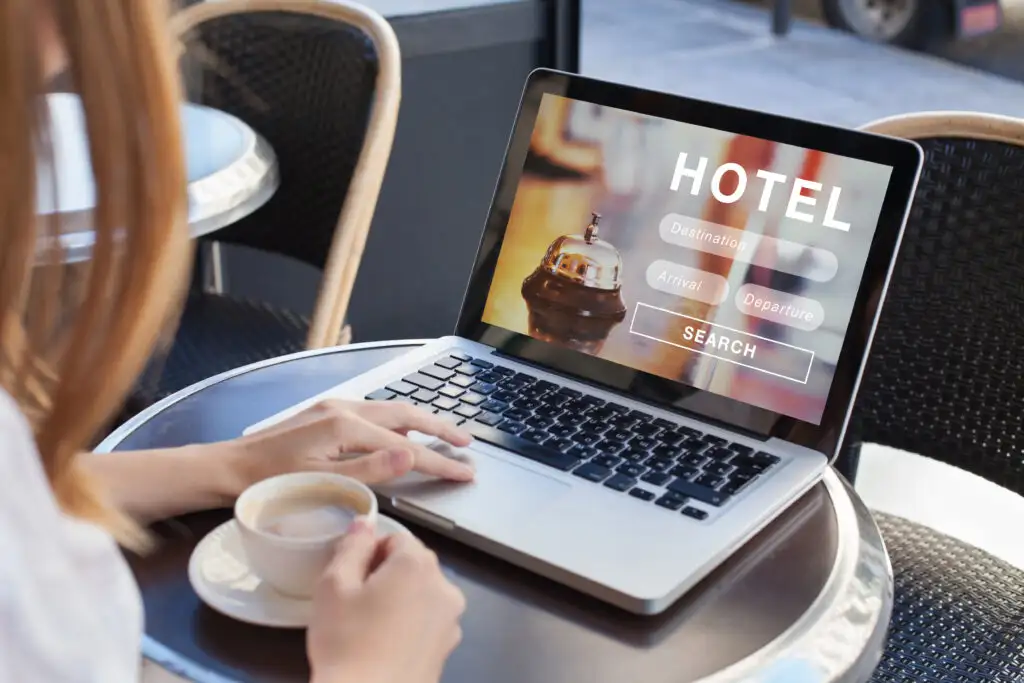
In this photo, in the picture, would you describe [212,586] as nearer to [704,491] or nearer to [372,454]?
[372,454]

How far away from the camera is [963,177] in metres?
1.13

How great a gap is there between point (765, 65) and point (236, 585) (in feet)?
9.34

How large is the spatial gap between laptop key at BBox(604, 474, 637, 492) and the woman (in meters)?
0.10

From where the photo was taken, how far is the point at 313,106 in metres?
1.62

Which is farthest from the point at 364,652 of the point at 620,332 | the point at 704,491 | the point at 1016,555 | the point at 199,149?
the point at 1016,555

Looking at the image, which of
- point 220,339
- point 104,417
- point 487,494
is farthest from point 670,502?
point 220,339

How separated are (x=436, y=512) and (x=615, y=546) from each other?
13 cm

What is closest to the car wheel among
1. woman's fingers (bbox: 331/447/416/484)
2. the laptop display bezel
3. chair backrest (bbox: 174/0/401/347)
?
chair backrest (bbox: 174/0/401/347)

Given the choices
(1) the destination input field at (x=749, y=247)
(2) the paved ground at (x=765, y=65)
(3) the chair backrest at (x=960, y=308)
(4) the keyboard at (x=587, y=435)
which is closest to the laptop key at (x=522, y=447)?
(4) the keyboard at (x=587, y=435)

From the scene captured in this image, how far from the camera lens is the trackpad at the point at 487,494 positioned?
756 mm

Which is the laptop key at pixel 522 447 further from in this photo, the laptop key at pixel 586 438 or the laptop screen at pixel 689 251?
the laptop screen at pixel 689 251

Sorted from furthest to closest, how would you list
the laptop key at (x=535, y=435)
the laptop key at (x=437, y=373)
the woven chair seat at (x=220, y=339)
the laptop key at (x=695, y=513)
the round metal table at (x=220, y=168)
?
1. the woven chair seat at (x=220, y=339)
2. the round metal table at (x=220, y=168)
3. the laptop key at (x=437, y=373)
4. the laptop key at (x=535, y=435)
5. the laptop key at (x=695, y=513)

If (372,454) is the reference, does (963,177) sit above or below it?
above

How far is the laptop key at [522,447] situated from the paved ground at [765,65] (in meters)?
2.05
